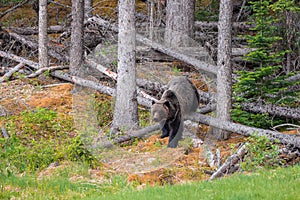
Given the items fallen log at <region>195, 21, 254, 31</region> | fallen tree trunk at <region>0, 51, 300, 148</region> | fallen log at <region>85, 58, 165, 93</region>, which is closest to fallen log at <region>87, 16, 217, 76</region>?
fallen log at <region>85, 58, 165, 93</region>

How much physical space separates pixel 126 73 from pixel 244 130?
10.2ft

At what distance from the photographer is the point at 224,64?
12.2 metres

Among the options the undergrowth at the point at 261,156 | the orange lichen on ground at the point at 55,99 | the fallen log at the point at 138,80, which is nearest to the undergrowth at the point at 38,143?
the orange lichen on ground at the point at 55,99

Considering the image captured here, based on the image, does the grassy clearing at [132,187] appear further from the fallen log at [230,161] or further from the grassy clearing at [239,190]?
the fallen log at [230,161]

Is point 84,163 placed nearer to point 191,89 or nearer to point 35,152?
point 35,152

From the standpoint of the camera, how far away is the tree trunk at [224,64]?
1204 cm

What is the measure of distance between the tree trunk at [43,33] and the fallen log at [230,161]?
8146 mm

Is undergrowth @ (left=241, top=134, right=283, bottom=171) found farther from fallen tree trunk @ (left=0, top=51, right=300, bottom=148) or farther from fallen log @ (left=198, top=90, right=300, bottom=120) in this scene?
fallen log @ (left=198, top=90, right=300, bottom=120)

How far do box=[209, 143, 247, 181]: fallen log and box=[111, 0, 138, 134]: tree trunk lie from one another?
3.08 metres

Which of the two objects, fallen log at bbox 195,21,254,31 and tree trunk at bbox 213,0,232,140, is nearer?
tree trunk at bbox 213,0,232,140

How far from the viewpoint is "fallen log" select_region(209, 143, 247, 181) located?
10.3 meters

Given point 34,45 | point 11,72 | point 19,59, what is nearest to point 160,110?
point 11,72

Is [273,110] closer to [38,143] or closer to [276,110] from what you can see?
[276,110]

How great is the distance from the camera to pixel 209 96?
44.7 feet
